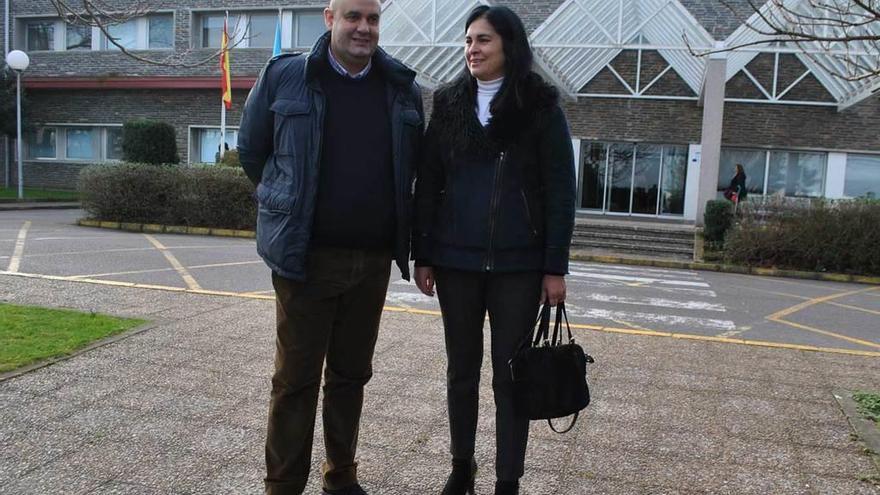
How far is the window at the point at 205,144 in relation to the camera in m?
28.0

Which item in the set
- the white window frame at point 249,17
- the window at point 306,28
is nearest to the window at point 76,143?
the white window frame at point 249,17

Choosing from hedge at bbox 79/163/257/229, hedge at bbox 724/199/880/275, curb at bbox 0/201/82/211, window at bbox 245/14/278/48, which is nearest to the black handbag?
hedge at bbox 724/199/880/275

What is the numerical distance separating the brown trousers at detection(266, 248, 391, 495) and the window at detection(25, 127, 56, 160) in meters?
31.5

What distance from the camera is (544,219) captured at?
3.02 metres

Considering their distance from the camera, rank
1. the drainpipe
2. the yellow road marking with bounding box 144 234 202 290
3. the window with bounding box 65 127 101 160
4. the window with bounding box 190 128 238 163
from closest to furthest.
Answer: the yellow road marking with bounding box 144 234 202 290, the window with bounding box 190 128 238 163, the window with bounding box 65 127 101 160, the drainpipe

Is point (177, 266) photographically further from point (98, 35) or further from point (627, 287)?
point (98, 35)

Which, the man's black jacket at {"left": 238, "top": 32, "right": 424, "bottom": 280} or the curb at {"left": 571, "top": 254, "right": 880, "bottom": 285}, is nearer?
the man's black jacket at {"left": 238, "top": 32, "right": 424, "bottom": 280}

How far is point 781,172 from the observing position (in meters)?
23.0

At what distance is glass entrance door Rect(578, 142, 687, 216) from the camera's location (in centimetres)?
2361

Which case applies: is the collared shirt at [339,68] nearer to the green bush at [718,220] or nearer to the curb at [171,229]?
the curb at [171,229]

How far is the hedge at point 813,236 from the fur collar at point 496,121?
41.3 feet

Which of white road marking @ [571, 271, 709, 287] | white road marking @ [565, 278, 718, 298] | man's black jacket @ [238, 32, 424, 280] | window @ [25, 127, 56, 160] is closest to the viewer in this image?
man's black jacket @ [238, 32, 424, 280]

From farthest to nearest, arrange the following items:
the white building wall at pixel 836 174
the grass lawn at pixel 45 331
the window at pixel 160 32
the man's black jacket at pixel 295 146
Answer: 1. the window at pixel 160 32
2. the white building wall at pixel 836 174
3. the grass lawn at pixel 45 331
4. the man's black jacket at pixel 295 146

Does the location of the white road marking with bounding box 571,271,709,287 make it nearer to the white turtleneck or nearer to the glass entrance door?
the white turtleneck
